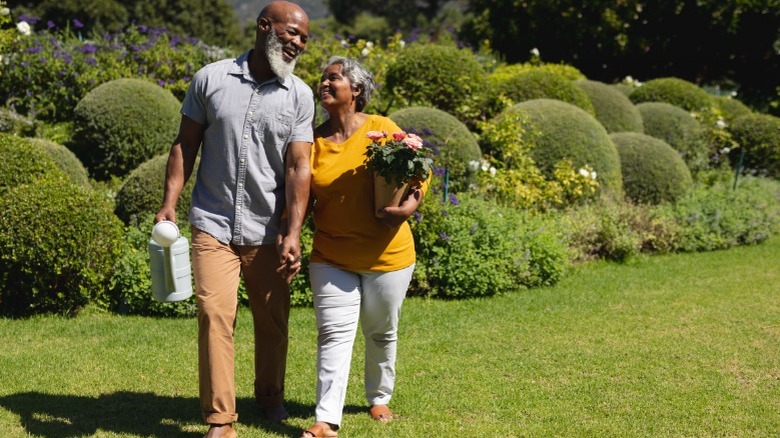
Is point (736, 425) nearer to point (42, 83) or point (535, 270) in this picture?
point (535, 270)

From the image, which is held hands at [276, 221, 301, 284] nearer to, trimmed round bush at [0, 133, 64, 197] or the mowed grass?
the mowed grass

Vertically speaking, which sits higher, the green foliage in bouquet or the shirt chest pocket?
the shirt chest pocket

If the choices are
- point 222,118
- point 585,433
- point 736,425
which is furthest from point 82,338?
point 736,425

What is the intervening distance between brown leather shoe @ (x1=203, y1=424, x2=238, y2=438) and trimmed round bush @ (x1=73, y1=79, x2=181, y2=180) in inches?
207

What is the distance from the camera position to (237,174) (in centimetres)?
365

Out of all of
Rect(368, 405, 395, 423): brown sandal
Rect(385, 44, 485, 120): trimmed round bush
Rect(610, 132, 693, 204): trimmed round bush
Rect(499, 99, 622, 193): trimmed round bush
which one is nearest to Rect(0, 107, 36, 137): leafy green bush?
Rect(385, 44, 485, 120): trimmed round bush

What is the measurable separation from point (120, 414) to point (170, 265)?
96 cm

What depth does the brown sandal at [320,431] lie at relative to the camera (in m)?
3.63

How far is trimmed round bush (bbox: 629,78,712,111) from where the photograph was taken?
13.1m

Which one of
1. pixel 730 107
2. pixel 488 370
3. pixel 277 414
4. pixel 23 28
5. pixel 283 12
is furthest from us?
pixel 730 107

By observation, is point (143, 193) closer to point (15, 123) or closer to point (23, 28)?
point (15, 123)

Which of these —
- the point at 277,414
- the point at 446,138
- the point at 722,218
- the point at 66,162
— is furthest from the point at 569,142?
the point at 277,414

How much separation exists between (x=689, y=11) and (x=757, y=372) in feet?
46.9

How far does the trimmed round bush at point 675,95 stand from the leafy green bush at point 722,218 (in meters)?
3.16
